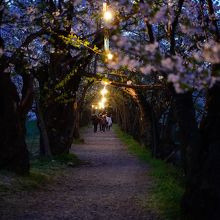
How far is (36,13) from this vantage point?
55.2 feet

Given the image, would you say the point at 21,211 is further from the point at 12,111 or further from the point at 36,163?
the point at 36,163

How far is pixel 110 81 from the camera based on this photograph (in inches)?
703

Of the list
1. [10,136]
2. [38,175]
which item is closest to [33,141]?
[38,175]

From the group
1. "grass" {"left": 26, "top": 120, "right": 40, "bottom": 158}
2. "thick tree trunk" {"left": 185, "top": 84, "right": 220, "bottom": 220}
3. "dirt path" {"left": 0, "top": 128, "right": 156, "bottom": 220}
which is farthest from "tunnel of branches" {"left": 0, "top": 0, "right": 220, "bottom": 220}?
"grass" {"left": 26, "top": 120, "right": 40, "bottom": 158}

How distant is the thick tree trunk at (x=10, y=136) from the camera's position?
14492 mm

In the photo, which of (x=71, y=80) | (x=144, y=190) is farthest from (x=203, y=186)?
(x=71, y=80)

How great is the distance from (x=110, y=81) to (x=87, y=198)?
5.93 m

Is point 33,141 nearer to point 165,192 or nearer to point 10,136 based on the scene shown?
point 10,136

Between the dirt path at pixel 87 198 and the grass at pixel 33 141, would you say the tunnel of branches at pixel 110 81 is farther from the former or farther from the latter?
the grass at pixel 33 141

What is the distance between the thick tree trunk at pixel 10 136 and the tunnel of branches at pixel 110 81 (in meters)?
0.03

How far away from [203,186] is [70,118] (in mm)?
14431

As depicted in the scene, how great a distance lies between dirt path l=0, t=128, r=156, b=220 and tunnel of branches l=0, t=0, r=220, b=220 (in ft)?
4.67

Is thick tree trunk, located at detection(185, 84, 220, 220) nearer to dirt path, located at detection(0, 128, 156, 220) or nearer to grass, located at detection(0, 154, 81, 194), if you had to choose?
dirt path, located at detection(0, 128, 156, 220)

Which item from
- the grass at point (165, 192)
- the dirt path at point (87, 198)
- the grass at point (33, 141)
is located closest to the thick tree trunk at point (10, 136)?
the dirt path at point (87, 198)
